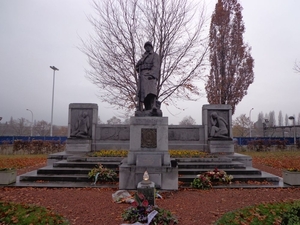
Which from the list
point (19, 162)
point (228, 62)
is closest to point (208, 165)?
point (19, 162)

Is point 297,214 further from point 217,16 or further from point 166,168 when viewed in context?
point 217,16

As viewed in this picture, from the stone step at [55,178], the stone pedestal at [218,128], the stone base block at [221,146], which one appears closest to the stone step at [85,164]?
the stone step at [55,178]

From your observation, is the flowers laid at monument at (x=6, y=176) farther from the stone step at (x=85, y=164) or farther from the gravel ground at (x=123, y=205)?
the stone step at (x=85, y=164)

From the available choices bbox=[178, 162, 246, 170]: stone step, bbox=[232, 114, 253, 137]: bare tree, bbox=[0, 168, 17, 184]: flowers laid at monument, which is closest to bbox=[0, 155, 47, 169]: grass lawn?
bbox=[0, 168, 17, 184]: flowers laid at monument

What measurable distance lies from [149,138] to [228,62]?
20.6m

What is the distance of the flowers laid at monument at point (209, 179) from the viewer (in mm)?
8344

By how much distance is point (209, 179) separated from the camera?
8625mm

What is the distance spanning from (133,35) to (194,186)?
13179mm

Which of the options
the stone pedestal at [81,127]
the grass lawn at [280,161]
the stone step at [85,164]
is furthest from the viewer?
the stone pedestal at [81,127]

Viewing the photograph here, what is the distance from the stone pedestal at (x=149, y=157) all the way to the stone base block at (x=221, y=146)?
608 centimetres

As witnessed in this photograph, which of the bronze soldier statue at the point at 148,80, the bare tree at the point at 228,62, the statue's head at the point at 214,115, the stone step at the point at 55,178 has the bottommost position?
the stone step at the point at 55,178

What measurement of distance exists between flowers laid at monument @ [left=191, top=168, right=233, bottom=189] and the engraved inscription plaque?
1945 mm

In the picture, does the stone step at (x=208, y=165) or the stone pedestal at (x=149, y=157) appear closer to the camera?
the stone pedestal at (x=149, y=157)

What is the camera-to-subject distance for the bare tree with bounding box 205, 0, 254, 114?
84.7 feet
